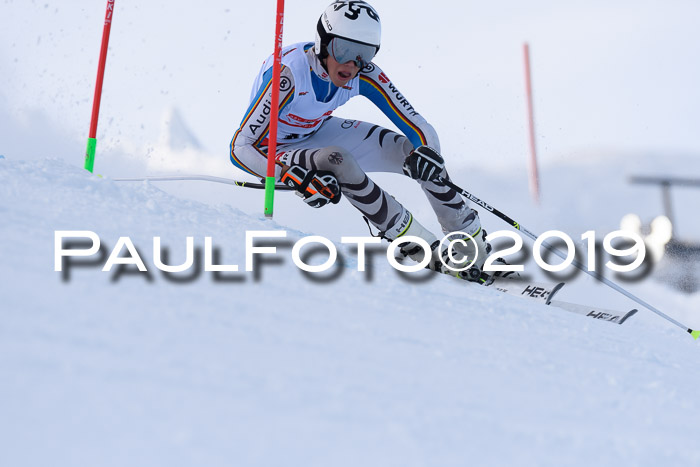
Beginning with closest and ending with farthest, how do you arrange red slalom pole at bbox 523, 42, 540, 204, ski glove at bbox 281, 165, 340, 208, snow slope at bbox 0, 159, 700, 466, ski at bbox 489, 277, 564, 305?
snow slope at bbox 0, 159, 700, 466, ski glove at bbox 281, 165, 340, 208, ski at bbox 489, 277, 564, 305, red slalom pole at bbox 523, 42, 540, 204

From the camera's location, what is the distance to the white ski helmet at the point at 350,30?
363 cm

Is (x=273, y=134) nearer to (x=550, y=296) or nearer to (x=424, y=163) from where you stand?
(x=424, y=163)

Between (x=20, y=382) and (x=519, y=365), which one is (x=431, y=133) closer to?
(x=519, y=365)

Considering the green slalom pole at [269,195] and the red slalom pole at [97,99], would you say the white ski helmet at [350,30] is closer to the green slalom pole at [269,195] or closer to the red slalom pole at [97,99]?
the green slalom pole at [269,195]

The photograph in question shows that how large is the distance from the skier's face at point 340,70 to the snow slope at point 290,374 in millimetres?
1498

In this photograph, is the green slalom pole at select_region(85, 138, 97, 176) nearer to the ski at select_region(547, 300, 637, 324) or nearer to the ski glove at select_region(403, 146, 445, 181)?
the ski glove at select_region(403, 146, 445, 181)

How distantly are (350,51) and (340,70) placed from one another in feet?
0.42

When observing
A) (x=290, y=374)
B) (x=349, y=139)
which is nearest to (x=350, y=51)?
(x=349, y=139)

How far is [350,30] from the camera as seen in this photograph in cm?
362

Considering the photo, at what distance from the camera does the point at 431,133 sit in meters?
4.02

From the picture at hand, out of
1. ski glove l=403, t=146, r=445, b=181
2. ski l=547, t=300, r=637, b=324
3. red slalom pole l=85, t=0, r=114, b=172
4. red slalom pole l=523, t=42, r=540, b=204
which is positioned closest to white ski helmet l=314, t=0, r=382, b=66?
ski glove l=403, t=146, r=445, b=181

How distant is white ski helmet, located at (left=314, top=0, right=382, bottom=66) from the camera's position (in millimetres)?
3631

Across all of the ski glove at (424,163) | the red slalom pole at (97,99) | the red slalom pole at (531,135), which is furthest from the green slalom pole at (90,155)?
the red slalom pole at (531,135)

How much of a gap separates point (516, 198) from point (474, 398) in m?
7.65
